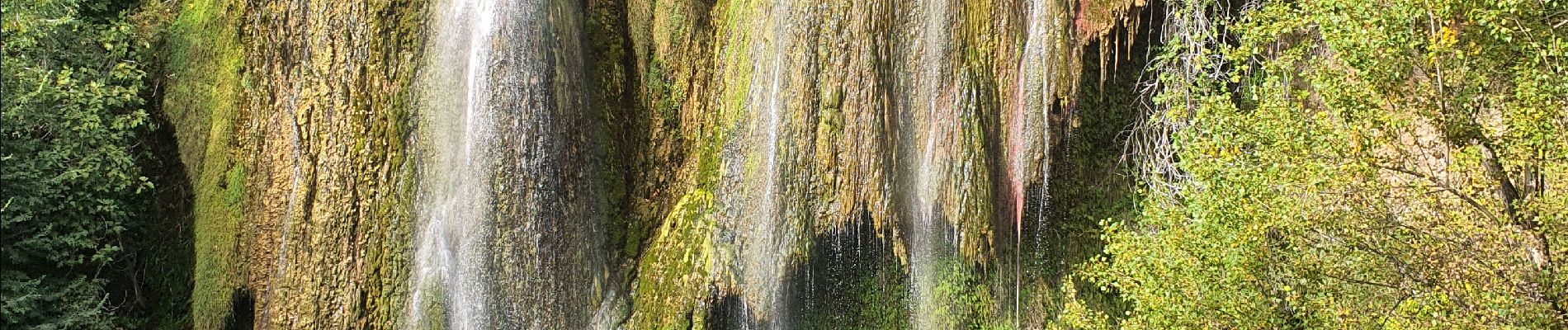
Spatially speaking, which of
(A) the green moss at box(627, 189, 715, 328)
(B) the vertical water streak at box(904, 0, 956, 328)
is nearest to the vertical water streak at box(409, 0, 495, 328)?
(A) the green moss at box(627, 189, 715, 328)

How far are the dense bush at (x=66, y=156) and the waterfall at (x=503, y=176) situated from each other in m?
2.18

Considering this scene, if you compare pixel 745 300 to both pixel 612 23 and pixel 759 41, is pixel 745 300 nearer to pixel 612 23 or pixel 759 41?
pixel 759 41

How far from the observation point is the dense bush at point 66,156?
7457 mm

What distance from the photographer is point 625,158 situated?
8102 millimetres

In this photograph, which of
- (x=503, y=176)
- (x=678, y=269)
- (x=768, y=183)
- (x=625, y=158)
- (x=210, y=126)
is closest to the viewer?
(x=768, y=183)

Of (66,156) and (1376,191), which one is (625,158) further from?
(1376,191)

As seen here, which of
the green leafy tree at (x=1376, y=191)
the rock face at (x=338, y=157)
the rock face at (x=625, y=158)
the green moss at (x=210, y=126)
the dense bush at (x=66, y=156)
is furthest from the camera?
the green moss at (x=210, y=126)

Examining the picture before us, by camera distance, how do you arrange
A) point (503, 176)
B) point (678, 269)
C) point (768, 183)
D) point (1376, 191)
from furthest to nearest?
point (678, 269) < point (503, 176) < point (768, 183) < point (1376, 191)

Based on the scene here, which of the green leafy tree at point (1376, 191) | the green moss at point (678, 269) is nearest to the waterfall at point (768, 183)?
the green moss at point (678, 269)

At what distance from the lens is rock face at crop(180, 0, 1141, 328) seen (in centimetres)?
726

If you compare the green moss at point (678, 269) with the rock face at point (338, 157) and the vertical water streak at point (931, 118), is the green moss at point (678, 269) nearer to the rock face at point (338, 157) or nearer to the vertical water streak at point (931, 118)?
the vertical water streak at point (931, 118)

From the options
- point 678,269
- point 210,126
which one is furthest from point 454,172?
point 210,126

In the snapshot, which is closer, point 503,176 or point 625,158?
point 503,176

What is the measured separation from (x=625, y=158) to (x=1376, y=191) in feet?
15.1
